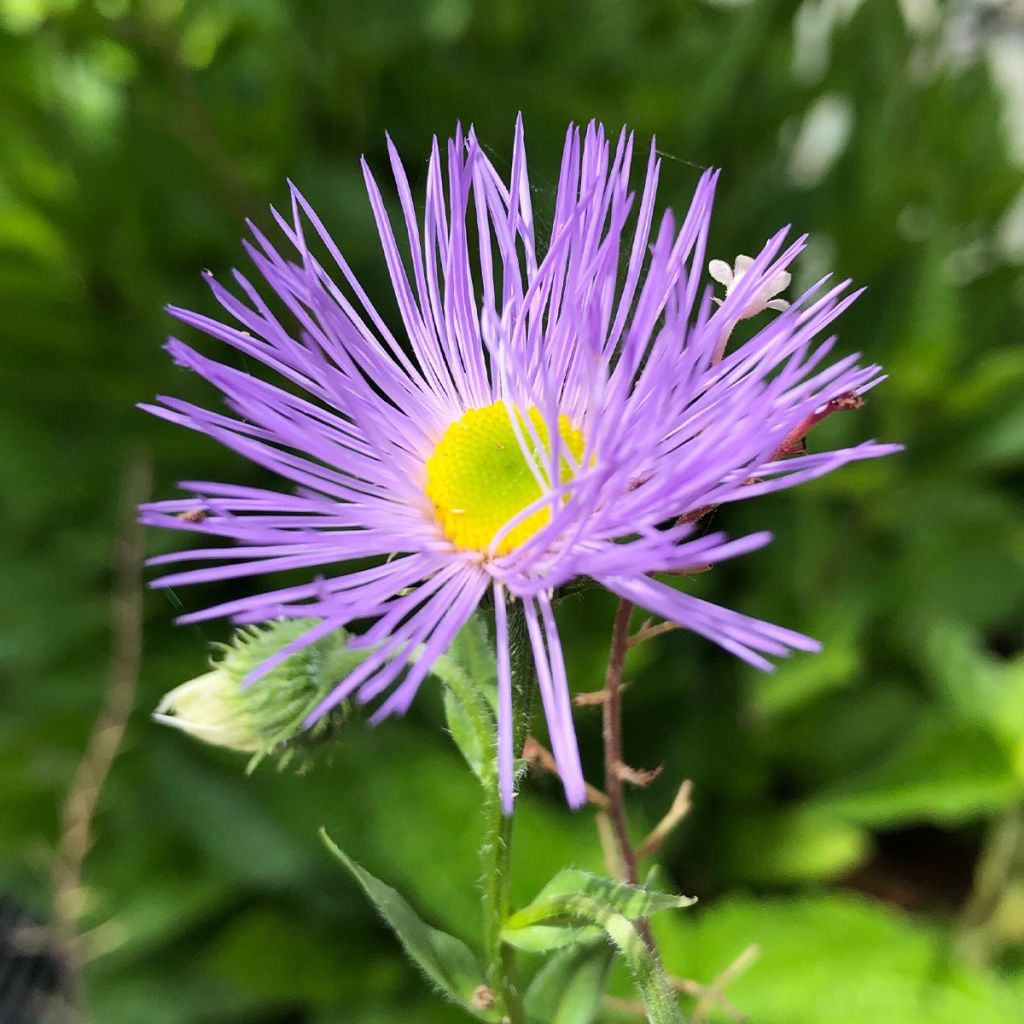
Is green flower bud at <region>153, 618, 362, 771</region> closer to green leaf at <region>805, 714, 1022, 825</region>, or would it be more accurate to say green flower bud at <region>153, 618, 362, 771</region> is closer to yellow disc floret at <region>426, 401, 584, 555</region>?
yellow disc floret at <region>426, 401, 584, 555</region>

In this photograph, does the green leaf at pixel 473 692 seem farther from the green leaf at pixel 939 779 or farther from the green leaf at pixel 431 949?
the green leaf at pixel 939 779

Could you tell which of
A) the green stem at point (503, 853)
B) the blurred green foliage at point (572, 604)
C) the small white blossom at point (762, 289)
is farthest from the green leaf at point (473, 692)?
the blurred green foliage at point (572, 604)

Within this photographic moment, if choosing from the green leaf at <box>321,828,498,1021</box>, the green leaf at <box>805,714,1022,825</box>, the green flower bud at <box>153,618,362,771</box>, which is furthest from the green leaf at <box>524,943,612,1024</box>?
the green leaf at <box>805,714,1022,825</box>

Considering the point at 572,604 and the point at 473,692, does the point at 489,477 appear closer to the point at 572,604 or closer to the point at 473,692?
the point at 473,692

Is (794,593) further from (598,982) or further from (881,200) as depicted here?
(598,982)

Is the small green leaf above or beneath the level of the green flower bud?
beneath
